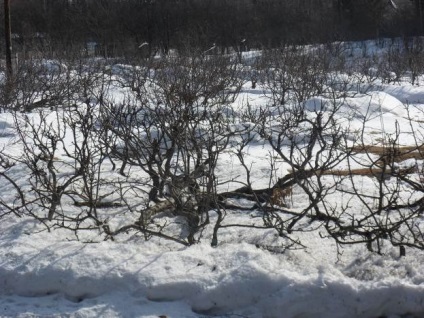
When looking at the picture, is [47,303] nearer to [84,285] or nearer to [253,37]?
[84,285]

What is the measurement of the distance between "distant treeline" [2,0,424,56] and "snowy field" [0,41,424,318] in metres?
28.4

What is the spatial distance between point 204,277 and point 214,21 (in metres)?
33.7

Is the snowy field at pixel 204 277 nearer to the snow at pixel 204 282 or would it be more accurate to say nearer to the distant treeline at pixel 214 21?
the snow at pixel 204 282

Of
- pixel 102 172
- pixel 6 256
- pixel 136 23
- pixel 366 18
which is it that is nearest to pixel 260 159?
pixel 102 172

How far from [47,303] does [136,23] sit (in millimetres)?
32496

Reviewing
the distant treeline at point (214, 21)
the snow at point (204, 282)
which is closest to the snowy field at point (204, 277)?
the snow at point (204, 282)

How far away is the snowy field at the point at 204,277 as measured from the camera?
3.30m

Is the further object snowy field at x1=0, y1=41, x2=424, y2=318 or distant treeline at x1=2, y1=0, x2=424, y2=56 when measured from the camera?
distant treeline at x1=2, y1=0, x2=424, y2=56

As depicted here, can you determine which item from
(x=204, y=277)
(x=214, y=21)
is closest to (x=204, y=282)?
(x=204, y=277)

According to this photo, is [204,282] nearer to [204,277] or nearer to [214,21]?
[204,277]

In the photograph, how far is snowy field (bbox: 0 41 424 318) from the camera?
330 cm

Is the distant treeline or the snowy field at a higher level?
the distant treeline

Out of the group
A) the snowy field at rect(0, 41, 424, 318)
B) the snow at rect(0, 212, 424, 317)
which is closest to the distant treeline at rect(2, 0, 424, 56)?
the snowy field at rect(0, 41, 424, 318)

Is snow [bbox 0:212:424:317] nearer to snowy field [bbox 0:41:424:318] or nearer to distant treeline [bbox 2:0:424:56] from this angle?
snowy field [bbox 0:41:424:318]
